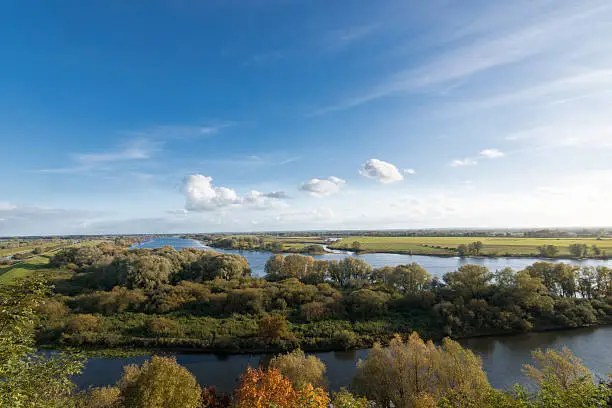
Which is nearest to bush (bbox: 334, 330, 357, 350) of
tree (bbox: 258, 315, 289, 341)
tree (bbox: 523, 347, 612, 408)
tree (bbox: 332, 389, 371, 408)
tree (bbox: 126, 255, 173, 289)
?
tree (bbox: 258, 315, 289, 341)

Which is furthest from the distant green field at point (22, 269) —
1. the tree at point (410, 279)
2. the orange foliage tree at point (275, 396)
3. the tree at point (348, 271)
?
the tree at point (410, 279)

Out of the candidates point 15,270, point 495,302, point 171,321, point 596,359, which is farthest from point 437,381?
point 15,270

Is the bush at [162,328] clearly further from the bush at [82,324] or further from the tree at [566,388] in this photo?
the tree at [566,388]

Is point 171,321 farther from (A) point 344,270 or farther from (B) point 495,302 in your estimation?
(B) point 495,302

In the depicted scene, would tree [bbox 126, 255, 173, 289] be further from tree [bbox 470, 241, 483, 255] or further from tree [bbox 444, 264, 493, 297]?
tree [bbox 470, 241, 483, 255]

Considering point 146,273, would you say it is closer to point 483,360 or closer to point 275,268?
point 275,268

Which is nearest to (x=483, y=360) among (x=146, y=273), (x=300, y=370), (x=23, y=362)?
(x=300, y=370)
